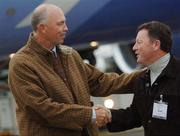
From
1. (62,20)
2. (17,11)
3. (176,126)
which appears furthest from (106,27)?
(176,126)

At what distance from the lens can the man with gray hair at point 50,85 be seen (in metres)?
3.95

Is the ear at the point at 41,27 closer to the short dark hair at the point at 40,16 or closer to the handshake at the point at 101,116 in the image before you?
the short dark hair at the point at 40,16

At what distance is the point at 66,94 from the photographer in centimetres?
406

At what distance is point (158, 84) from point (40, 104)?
0.67 m

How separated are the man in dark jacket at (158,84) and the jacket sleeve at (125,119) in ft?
0.20

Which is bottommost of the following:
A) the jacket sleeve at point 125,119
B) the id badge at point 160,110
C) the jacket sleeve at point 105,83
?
the jacket sleeve at point 125,119

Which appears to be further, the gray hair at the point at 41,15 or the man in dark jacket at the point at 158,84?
the gray hair at the point at 41,15

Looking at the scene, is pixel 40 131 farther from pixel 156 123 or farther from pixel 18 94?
pixel 156 123

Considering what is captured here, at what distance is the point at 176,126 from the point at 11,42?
12.1 feet

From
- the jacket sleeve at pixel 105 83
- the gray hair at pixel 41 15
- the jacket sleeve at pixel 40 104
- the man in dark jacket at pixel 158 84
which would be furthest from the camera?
the jacket sleeve at pixel 105 83

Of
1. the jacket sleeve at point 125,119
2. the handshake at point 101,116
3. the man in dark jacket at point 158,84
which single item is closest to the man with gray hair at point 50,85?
the handshake at point 101,116

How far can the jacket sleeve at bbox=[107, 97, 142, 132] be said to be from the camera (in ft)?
13.5

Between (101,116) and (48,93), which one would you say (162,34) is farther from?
(48,93)

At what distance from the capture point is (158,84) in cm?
386
